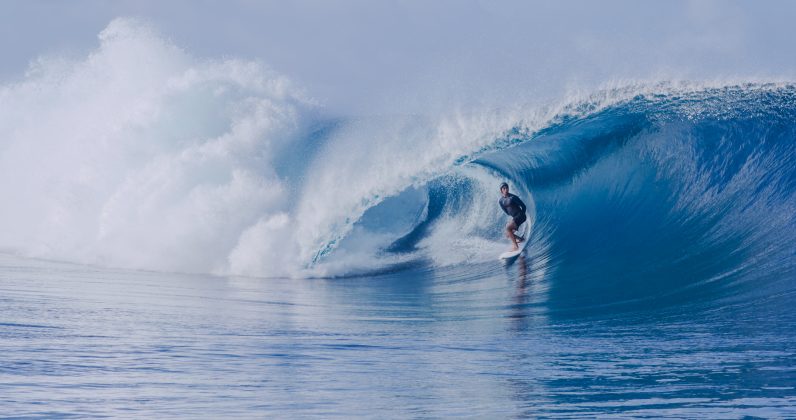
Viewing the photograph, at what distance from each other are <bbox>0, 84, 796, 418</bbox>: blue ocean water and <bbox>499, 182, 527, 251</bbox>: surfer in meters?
0.44

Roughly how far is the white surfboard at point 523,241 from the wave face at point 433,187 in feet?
0.65

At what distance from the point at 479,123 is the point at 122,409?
8.76 metres

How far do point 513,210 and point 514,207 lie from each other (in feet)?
0.14

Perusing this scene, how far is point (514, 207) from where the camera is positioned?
39.1ft

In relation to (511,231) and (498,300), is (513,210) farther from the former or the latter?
(498,300)

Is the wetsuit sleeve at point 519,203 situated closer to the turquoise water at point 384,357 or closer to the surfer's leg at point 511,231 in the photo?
the surfer's leg at point 511,231

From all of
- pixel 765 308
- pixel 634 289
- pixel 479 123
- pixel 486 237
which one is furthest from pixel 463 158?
pixel 765 308

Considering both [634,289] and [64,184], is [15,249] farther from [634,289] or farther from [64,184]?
[634,289]

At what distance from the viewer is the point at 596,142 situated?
42.8 ft

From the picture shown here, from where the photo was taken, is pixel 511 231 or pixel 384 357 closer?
pixel 384 357

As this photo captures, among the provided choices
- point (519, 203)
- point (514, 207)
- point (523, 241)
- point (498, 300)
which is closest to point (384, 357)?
point (498, 300)

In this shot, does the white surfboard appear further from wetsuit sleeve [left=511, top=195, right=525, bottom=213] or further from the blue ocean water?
wetsuit sleeve [left=511, top=195, right=525, bottom=213]

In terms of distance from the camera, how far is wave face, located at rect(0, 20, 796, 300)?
1083 cm

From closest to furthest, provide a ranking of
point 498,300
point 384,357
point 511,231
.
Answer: point 384,357
point 498,300
point 511,231
